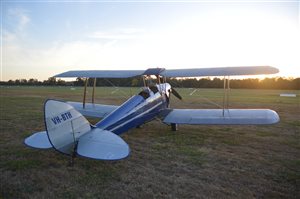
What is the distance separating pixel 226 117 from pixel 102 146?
4746 millimetres

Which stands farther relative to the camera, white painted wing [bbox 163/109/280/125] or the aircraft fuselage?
white painted wing [bbox 163/109/280/125]

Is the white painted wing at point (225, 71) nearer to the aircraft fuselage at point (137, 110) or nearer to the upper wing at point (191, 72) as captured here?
the upper wing at point (191, 72)

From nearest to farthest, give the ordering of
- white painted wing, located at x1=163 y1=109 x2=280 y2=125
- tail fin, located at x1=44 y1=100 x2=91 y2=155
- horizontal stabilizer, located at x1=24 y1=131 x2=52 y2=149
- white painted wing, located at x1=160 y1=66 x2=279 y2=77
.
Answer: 1. tail fin, located at x1=44 y1=100 x2=91 y2=155
2. horizontal stabilizer, located at x1=24 y1=131 x2=52 y2=149
3. white painted wing, located at x1=160 y1=66 x2=279 y2=77
4. white painted wing, located at x1=163 y1=109 x2=280 y2=125

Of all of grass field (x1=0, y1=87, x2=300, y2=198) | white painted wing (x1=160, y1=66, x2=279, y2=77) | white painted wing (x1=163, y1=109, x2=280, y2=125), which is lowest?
grass field (x1=0, y1=87, x2=300, y2=198)

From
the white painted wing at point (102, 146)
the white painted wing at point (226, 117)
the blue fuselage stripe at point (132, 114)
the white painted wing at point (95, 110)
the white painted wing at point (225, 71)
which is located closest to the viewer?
the white painted wing at point (102, 146)

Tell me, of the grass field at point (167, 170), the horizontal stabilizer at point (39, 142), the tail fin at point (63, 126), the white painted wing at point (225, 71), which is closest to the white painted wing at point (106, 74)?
the white painted wing at point (225, 71)

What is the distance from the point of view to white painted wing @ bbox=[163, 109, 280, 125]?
25.8 ft

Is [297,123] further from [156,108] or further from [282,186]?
[282,186]

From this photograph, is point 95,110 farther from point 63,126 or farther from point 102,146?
point 102,146

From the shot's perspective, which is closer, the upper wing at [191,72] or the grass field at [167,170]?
the grass field at [167,170]

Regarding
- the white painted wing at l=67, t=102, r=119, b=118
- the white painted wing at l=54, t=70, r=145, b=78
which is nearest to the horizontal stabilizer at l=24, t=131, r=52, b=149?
the white painted wing at l=54, t=70, r=145, b=78

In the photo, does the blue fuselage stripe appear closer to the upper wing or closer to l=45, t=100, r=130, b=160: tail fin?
the upper wing

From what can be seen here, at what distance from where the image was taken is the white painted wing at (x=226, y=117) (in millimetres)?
7867

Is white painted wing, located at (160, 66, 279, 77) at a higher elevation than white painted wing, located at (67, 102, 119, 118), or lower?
higher
